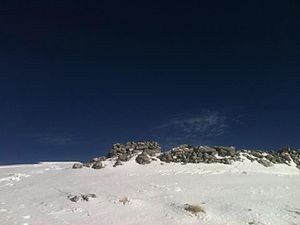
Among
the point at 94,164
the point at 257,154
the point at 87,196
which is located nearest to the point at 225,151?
the point at 257,154

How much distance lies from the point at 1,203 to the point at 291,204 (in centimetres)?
1418

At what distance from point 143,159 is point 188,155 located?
3177 millimetres

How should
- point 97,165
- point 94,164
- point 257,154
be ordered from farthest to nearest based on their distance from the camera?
point 257,154 < point 94,164 < point 97,165

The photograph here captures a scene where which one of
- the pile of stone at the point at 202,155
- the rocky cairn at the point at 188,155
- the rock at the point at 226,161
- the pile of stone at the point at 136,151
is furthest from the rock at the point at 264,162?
the pile of stone at the point at 136,151

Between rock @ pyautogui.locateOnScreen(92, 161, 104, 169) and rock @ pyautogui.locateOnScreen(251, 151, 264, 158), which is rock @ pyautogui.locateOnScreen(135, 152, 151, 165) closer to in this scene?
rock @ pyautogui.locateOnScreen(92, 161, 104, 169)

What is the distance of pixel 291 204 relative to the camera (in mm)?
21781

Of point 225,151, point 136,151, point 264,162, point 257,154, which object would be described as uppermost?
point 136,151

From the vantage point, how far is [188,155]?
31.4m

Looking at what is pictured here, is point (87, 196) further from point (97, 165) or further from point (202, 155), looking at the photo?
point (202, 155)

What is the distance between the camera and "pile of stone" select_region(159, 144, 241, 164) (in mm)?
30547

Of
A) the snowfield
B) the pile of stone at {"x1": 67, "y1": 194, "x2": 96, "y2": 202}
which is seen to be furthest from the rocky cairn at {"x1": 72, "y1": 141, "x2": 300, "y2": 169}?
the pile of stone at {"x1": 67, "y1": 194, "x2": 96, "y2": 202}

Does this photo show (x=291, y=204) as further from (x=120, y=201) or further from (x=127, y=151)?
(x=127, y=151)

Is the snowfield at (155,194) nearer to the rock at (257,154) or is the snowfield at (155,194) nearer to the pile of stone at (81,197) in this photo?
the pile of stone at (81,197)

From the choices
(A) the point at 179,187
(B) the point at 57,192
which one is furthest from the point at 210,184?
(B) the point at 57,192
